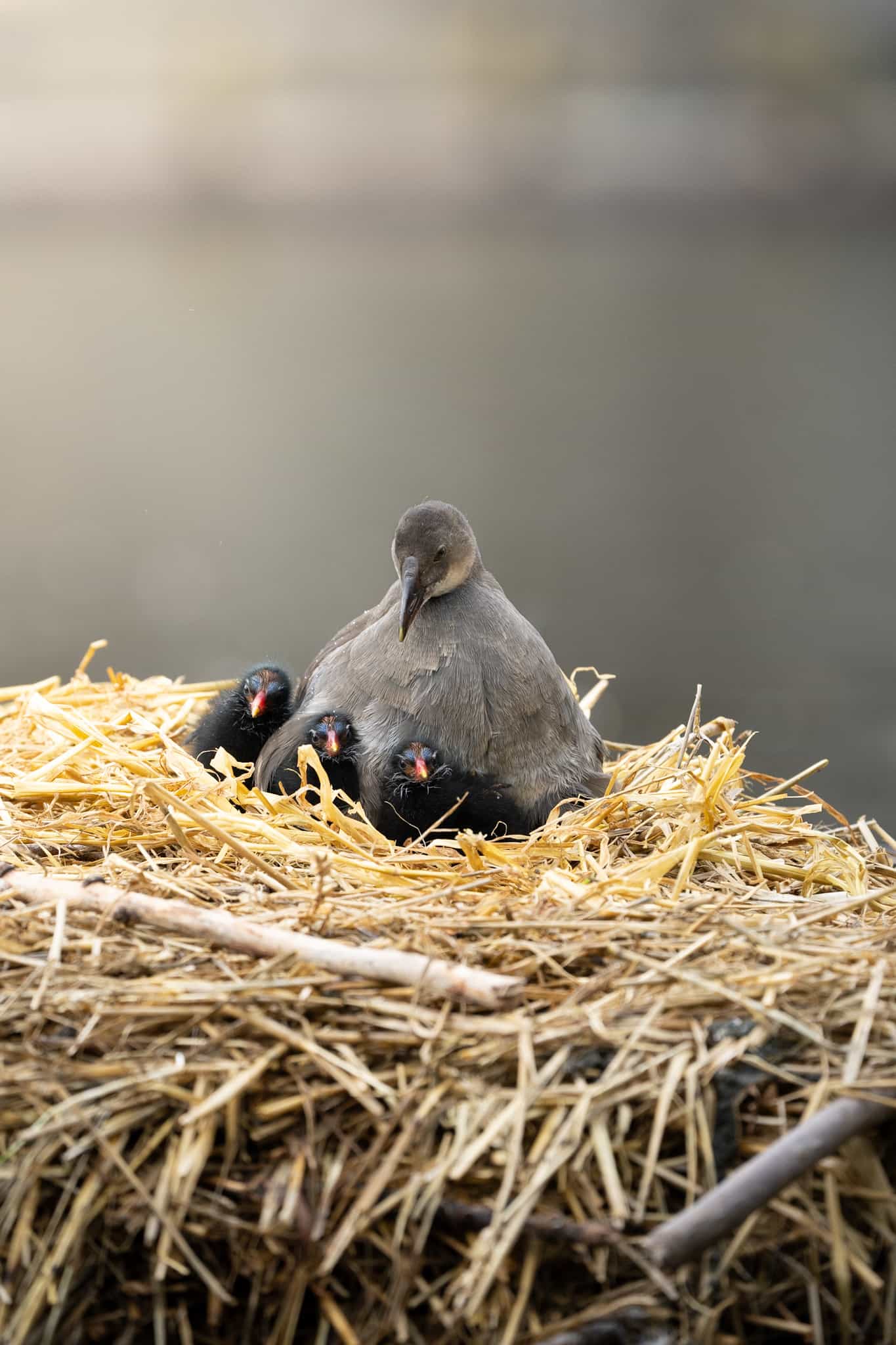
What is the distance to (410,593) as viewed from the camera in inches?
103

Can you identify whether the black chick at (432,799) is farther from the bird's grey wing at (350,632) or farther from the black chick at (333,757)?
the bird's grey wing at (350,632)

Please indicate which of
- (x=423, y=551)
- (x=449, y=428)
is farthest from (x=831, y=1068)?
(x=449, y=428)

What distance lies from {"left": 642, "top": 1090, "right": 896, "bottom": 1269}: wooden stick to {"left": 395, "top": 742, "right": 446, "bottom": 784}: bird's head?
132cm

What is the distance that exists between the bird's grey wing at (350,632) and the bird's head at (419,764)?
0.49 metres

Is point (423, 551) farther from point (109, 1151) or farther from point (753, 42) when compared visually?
point (753, 42)

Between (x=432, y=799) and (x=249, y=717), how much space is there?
0.68m

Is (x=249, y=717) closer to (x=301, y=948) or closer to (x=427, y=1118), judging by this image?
(x=301, y=948)

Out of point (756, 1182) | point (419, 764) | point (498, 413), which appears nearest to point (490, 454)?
point (498, 413)

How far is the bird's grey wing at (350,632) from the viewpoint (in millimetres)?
2955

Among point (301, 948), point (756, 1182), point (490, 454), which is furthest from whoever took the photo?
point (490, 454)

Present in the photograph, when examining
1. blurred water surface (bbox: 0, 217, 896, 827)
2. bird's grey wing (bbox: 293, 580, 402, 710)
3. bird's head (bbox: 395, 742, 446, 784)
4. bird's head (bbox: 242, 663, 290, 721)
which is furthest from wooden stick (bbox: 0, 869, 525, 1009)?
blurred water surface (bbox: 0, 217, 896, 827)

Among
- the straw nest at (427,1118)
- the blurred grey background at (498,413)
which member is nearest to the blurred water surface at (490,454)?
the blurred grey background at (498,413)

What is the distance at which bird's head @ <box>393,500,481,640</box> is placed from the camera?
8.68 ft

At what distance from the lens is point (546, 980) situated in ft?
5.24
